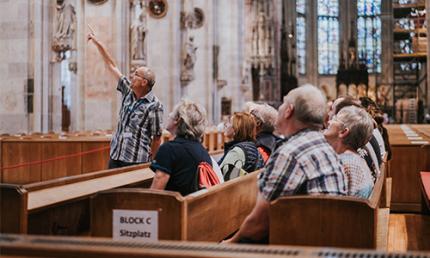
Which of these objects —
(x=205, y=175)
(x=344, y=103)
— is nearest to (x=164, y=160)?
(x=205, y=175)

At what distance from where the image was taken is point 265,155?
573 centimetres

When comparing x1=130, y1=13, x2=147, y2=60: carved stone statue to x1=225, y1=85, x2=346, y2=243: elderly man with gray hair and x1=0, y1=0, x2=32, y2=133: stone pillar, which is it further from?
x1=225, y1=85, x2=346, y2=243: elderly man with gray hair

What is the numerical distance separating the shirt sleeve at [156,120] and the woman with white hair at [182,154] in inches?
53.6

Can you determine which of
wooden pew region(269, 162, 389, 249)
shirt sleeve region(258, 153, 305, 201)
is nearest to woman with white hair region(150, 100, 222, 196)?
shirt sleeve region(258, 153, 305, 201)

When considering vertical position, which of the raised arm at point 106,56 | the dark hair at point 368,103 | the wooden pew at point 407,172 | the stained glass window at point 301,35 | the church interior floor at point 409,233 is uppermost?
the stained glass window at point 301,35

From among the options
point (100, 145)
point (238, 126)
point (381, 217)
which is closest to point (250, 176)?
point (238, 126)

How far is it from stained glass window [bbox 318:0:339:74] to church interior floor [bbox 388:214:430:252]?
4045 cm

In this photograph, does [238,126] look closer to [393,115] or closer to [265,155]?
[265,155]

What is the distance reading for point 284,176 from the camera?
313 centimetres

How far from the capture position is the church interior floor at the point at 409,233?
5164 millimetres

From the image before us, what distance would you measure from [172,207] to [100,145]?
20.3 ft

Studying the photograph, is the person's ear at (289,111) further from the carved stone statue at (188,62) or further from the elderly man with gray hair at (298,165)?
the carved stone statue at (188,62)

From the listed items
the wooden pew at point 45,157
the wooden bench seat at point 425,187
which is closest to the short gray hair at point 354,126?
the wooden bench seat at point 425,187

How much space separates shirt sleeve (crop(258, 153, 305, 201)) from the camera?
312cm
